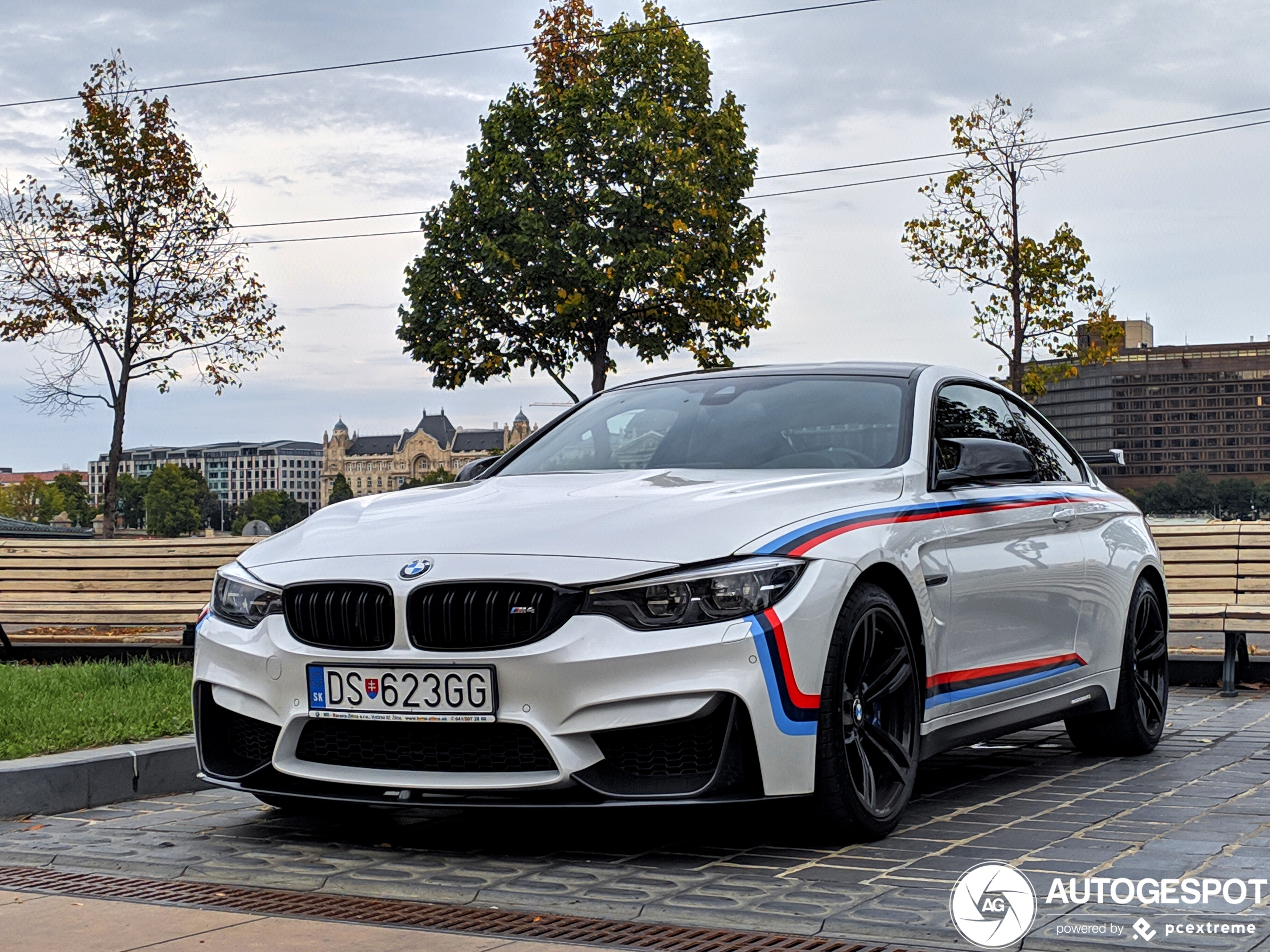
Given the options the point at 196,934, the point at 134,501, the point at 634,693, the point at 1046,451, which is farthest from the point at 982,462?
the point at 134,501

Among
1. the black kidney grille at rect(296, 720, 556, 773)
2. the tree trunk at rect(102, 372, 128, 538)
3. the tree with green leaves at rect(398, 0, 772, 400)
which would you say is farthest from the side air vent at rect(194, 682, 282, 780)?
the tree with green leaves at rect(398, 0, 772, 400)

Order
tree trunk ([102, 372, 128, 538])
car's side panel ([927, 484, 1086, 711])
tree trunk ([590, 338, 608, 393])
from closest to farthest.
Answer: car's side panel ([927, 484, 1086, 711]) → tree trunk ([102, 372, 128, 538]) → tree trunk ([590, 338, 608, 393])

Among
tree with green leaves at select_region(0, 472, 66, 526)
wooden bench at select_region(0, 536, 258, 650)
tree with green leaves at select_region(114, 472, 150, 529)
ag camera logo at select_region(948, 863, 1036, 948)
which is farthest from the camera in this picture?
tree with green leaves at select_region(114, 472, 150, 529)

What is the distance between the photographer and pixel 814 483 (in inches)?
199

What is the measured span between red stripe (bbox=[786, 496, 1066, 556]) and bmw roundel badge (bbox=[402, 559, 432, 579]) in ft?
3.34

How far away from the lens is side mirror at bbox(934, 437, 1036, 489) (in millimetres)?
5590

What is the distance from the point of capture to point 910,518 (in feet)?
17.1

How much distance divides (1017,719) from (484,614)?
2347 millimetres

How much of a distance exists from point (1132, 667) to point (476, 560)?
11.7 feet

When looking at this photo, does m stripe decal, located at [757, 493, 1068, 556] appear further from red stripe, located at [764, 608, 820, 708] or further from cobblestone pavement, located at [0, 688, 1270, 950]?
cobblestone pavement, located at [0, 688, 1270, 950]

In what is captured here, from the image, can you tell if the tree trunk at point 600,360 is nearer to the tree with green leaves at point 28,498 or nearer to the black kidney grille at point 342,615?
the black kidney grille at point 342,615

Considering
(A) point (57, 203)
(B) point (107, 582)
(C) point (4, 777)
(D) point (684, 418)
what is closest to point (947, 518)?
(D) point (684, 418)

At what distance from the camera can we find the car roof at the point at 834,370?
6.13 meters

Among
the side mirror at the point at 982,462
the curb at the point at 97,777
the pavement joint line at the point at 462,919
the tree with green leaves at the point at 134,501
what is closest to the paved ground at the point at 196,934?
the pavement joint line at the point at 462,919
